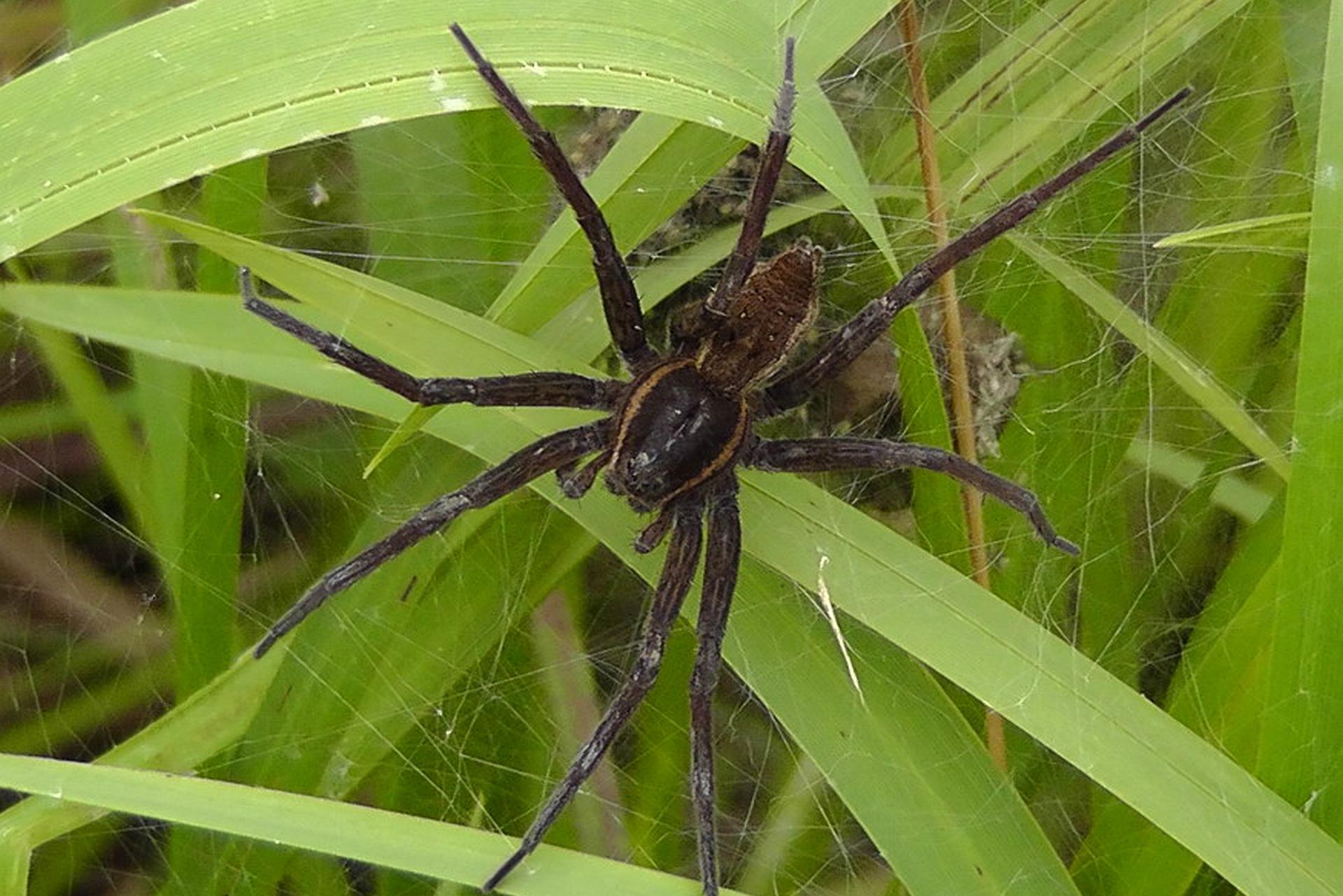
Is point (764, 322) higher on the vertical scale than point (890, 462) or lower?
higher

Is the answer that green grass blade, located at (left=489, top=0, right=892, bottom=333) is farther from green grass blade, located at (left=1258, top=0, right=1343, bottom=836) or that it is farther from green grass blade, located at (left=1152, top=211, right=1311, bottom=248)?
green grass blade, located at (left=1258, top=0, right=1343, bottom=836)

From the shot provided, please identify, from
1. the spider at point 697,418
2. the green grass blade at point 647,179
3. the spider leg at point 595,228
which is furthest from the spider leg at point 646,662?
the green grass blade at point 647,179

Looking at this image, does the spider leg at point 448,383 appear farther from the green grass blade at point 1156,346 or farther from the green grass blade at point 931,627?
the green grass blade at point 1156,346

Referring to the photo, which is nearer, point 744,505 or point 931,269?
point 931,269

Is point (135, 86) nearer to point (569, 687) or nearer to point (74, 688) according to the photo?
point (569, 687)

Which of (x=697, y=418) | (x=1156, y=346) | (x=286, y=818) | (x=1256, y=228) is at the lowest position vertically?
(x=286, y=818)

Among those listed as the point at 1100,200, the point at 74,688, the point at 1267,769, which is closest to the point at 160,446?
the point at 74,688

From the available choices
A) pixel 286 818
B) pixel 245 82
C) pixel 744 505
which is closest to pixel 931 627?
pixel 744 505

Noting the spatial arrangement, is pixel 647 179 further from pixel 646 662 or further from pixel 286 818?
pixel 286 818
